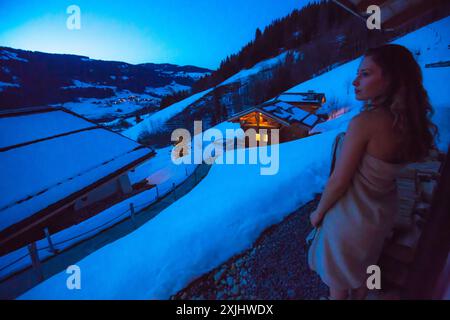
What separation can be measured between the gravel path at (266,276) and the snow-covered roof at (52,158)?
239 centimetres

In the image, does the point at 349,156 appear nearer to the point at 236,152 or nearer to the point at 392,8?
the point at 392,8

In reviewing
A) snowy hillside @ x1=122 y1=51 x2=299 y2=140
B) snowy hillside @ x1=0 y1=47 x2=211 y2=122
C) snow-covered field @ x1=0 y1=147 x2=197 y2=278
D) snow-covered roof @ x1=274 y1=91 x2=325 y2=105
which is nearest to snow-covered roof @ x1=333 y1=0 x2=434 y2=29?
snow-covered field @ x1=0 y1=147 x2=197 y2=278

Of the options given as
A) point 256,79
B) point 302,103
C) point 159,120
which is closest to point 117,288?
point 302,103

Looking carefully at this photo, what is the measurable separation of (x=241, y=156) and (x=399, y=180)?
13.6 ft

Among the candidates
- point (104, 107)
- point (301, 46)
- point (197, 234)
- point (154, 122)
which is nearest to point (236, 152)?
point (197, 234)

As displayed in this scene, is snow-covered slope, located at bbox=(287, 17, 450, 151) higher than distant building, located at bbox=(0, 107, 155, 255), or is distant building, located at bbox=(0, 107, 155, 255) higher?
snow-covered slope, located at bbox=(287, 17, 450, 151)

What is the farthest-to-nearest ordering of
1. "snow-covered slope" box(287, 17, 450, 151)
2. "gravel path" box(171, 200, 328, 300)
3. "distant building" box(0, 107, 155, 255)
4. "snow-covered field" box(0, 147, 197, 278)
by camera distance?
"snow-covered slope" box(287, 17, 450, 151) < "snow-covered field" box(0, 147, 197, 278) < "distant building" box(0, 107, 155, 255) < "gravel path" box(171, 200, 328, 300)

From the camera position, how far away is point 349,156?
142 cm

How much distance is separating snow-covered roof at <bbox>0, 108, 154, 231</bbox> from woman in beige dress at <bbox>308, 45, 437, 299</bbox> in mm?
3688

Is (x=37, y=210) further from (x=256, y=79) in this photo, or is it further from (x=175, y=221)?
(x=256, y=79)

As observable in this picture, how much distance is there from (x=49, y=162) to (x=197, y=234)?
2817 mm

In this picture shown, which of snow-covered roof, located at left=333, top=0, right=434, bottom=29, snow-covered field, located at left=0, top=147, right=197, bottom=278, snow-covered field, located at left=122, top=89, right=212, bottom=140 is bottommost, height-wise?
snow-covered field, located at left=0, top=147, right=197, bottom=278

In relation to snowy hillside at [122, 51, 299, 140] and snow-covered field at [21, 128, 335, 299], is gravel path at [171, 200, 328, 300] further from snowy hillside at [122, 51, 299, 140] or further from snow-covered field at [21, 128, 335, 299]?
snowy hillside at [122, 51, 299, 140]

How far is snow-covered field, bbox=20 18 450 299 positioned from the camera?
114 inches
